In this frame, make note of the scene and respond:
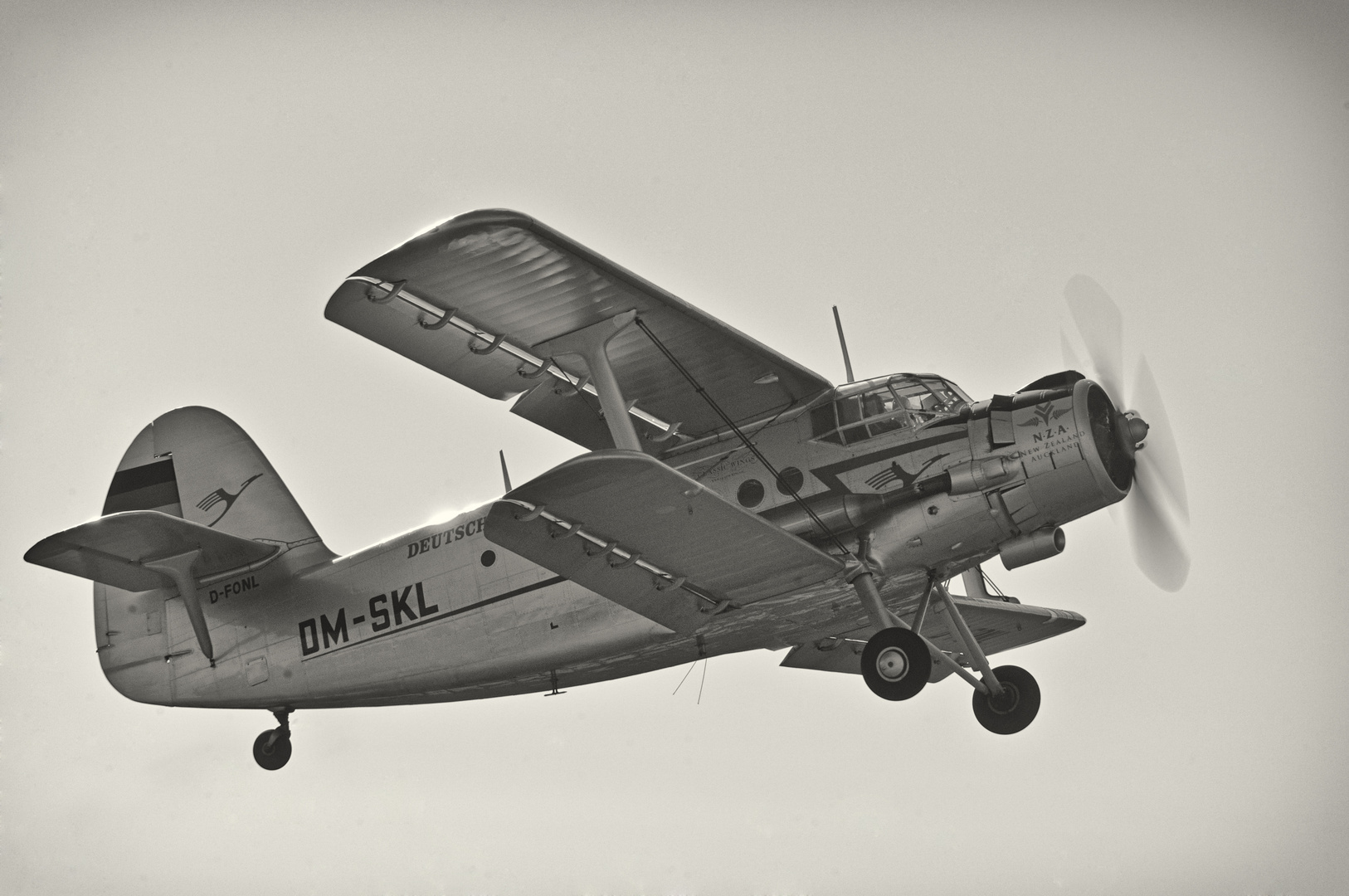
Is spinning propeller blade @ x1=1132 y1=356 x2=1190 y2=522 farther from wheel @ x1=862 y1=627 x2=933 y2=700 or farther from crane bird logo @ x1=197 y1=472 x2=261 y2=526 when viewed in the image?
crane bird logo @ x1=197 y1=472 x2=261 y2=526

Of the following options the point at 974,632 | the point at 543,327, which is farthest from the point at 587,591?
the point at 974,632

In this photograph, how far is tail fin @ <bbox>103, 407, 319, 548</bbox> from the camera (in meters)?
14.7

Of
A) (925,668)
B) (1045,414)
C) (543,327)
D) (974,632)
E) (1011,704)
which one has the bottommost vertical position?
(1011,704)

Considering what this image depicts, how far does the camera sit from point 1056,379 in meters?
11.5

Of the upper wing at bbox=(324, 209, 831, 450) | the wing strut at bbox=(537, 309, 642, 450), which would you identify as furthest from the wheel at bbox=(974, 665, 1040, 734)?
the wing strut at bbox=(537, 309, 642, 450)

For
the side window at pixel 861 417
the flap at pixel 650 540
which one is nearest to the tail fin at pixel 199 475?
the flap at pixel 650 540

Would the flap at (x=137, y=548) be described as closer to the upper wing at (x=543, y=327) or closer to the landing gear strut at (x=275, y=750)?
the landing gear strut at (x=275, y=750)

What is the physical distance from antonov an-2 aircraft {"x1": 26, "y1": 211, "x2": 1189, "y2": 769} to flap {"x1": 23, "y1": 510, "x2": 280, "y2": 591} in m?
0.03

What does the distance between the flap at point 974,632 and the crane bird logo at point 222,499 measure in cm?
553

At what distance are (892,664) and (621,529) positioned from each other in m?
2.21

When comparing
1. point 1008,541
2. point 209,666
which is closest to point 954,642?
point 1008,541

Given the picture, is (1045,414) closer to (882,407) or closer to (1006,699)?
(882,407)

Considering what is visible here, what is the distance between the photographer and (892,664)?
36.3 feet

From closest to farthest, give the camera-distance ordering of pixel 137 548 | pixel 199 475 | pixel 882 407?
pixel 882 407, pixel 137 548, pixel 199 475
